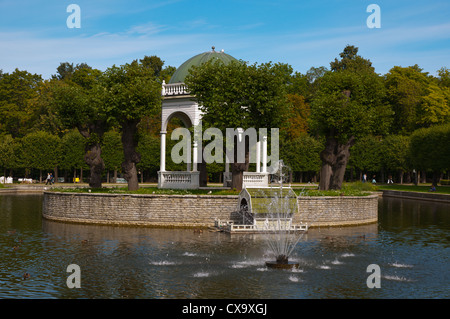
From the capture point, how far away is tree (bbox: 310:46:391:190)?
4684cm

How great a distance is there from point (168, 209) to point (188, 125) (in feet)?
57.2

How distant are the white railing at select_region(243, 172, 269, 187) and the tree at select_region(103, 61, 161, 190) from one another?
9.63m

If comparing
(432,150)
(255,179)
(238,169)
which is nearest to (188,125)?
(255,179)

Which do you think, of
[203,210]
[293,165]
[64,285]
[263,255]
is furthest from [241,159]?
[293,165]

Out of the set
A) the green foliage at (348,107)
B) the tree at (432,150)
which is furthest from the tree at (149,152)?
the tree at (432,150)

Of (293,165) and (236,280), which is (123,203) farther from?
(293,165)

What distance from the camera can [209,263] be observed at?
2430cm

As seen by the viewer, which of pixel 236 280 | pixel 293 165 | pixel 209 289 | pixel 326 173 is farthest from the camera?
pixel 293 165

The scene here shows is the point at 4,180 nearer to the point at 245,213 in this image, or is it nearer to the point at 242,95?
the point at 242,95

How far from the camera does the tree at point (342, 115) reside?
4684cm

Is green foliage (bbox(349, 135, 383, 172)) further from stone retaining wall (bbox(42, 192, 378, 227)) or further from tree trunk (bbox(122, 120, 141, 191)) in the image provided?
tree trunk (bbox(122, 120, 141, 191))
